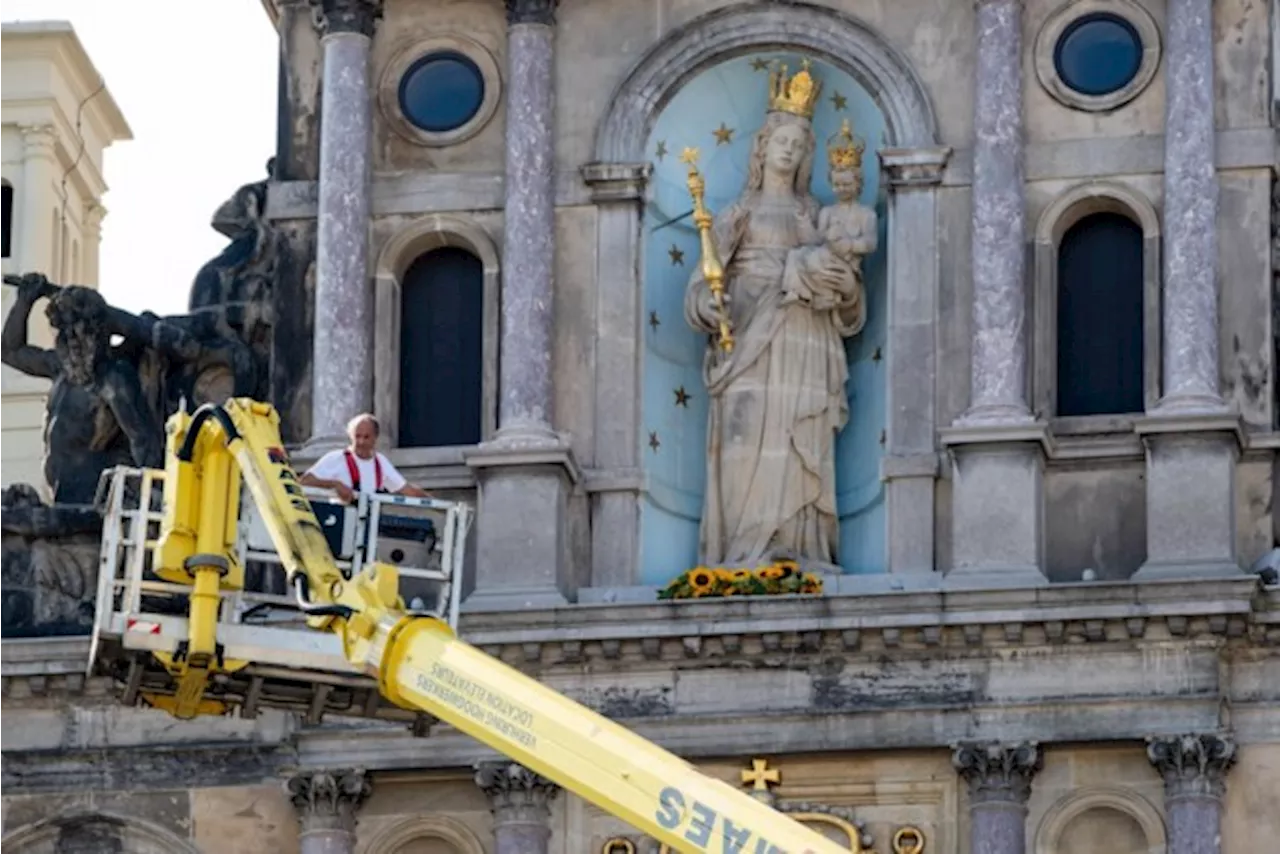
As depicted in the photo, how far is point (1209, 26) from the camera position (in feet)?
138

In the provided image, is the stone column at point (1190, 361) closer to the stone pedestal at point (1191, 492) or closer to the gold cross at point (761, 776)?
the stone pedestal at point (1191, 492)

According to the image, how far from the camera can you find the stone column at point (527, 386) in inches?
1650

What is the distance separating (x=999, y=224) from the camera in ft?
138

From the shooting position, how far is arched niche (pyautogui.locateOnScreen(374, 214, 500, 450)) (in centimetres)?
4291

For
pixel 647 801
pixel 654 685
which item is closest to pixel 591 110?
pixel 654 685

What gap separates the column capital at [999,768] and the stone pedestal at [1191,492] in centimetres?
147

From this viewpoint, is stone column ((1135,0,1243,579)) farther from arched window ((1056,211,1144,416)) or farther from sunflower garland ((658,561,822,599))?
sunflower garland ((658,561,822,599))

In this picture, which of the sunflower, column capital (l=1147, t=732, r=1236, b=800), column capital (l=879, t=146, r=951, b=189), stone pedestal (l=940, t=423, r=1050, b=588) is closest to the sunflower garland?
the sunflower

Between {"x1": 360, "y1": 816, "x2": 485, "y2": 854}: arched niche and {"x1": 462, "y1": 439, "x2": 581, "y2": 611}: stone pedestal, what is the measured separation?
1.56 metres

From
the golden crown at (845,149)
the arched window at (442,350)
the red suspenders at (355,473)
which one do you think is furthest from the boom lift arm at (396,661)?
the golden crown at (845,149)

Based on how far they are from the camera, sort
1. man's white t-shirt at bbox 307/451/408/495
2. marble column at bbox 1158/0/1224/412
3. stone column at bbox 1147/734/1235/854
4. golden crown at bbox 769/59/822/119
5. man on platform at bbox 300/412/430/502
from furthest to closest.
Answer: golden crown at bbox 769/59/822/119 < marble column at bbox 1158/0/1224/412 < stone column at bbox 1147/734/1235/854 < man's white t-shirt at bbox 307/451/408/495 < man on platform at bbox 300/412/430/502

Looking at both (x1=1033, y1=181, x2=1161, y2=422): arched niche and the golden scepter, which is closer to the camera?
(x1=1033, y1=181, x2=1161, y2=422): arched niche

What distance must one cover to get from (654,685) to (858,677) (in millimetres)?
1434

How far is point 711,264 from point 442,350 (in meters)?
2.27
